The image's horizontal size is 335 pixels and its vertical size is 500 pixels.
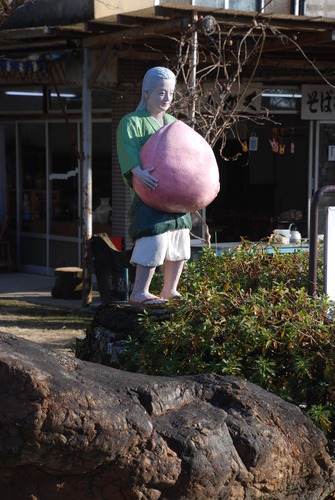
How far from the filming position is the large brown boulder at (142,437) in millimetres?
3334

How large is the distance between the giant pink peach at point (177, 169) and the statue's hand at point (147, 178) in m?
0.03

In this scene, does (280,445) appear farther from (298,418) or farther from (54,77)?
(54,77)

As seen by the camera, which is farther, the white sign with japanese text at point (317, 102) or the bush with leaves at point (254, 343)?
the white sign with japanese text at point (317, 102)

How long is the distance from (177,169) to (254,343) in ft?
5.01

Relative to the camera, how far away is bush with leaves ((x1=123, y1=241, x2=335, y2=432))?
4766mm

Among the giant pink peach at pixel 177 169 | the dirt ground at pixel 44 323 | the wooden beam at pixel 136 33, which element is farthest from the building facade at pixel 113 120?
the giant pink peach at pixel 177 169

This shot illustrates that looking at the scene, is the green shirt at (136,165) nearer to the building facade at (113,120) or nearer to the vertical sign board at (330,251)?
the vertical sign board at (330,251)

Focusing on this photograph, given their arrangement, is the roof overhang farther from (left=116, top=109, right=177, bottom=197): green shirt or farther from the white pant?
the white pant

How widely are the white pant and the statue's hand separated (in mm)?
382

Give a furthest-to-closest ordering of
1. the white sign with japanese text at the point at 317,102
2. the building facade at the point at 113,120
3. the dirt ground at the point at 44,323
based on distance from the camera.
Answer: the white sign with japanese text at the point at 317,102
the building facade at the point at 113,120
the dirt ground at the point at 44,323

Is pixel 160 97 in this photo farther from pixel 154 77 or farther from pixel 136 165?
pixel 136 165

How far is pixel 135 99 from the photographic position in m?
12.1

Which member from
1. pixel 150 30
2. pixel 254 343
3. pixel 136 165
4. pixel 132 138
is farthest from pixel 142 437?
pixel 150 30

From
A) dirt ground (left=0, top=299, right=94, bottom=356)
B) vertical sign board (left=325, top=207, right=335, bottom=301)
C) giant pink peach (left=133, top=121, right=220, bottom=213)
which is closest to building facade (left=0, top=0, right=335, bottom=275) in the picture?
dirt ground (left=0, top=299, right=94, bottom=356)
